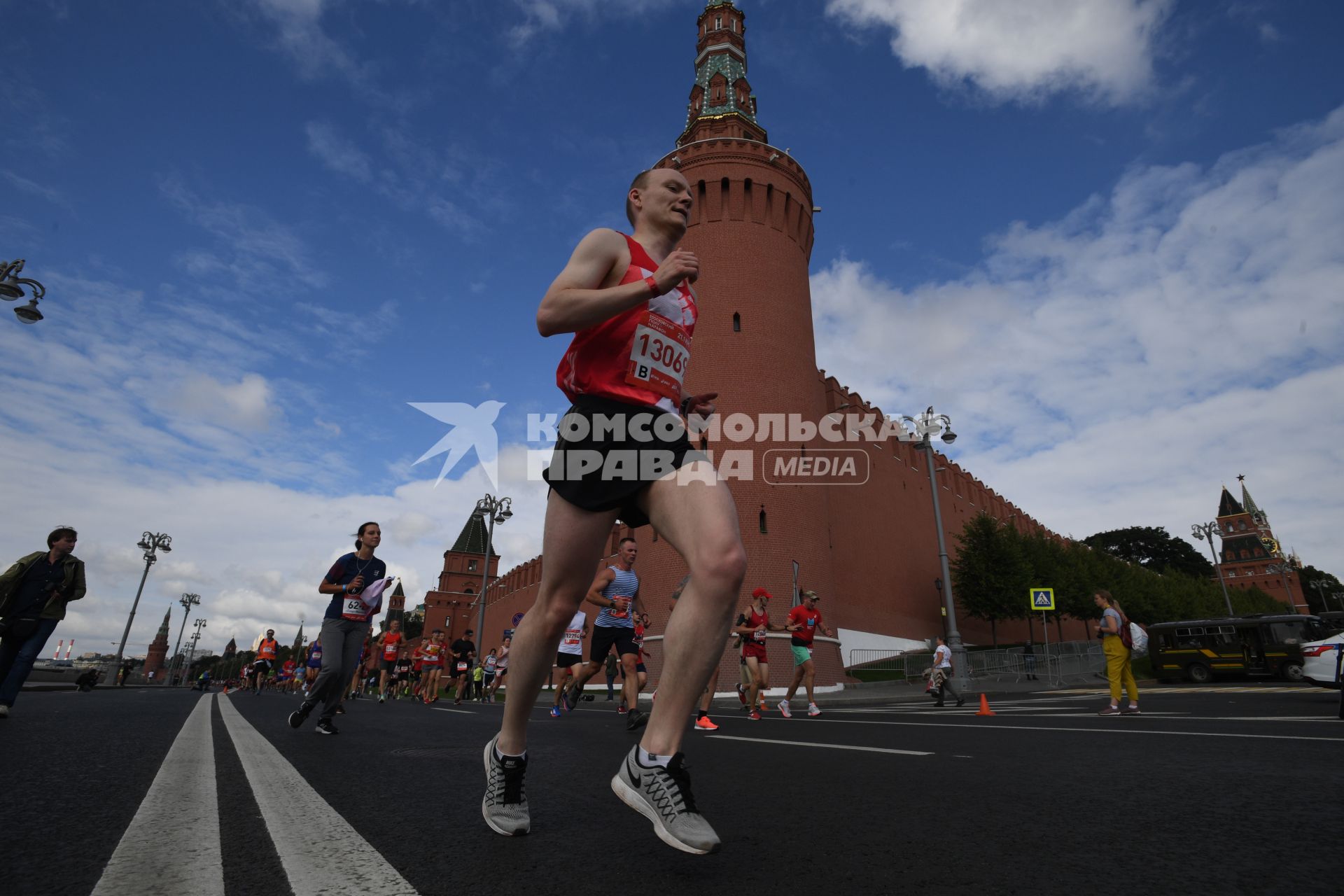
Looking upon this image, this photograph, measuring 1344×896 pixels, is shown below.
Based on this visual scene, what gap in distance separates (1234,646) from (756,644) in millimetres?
17374

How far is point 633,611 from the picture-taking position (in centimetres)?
748

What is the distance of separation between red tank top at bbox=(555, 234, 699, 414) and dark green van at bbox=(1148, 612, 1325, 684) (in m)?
22.8

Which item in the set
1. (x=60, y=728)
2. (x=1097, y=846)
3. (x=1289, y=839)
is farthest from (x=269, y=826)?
(x=60, y=728)

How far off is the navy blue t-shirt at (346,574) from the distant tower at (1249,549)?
377 feet

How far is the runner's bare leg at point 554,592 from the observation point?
2.14m

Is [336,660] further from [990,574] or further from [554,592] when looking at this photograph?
[990,574]

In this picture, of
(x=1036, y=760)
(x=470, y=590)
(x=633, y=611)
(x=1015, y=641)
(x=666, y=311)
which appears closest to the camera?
(x=666, y=311)

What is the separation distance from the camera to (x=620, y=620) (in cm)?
762

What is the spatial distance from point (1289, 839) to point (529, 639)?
2.09 metres

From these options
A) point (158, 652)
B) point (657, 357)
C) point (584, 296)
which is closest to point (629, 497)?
point (657, 357)

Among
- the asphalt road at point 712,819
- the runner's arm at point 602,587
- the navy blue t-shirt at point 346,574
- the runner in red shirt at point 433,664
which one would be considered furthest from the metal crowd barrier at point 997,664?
the asphalt road at point 712,819

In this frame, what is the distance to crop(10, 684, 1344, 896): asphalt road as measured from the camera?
1495mm

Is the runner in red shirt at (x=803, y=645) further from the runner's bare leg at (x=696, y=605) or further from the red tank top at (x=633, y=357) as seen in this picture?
the runner's bare leg at (x=696, y=605)

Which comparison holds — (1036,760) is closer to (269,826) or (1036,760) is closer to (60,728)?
(269,826)
